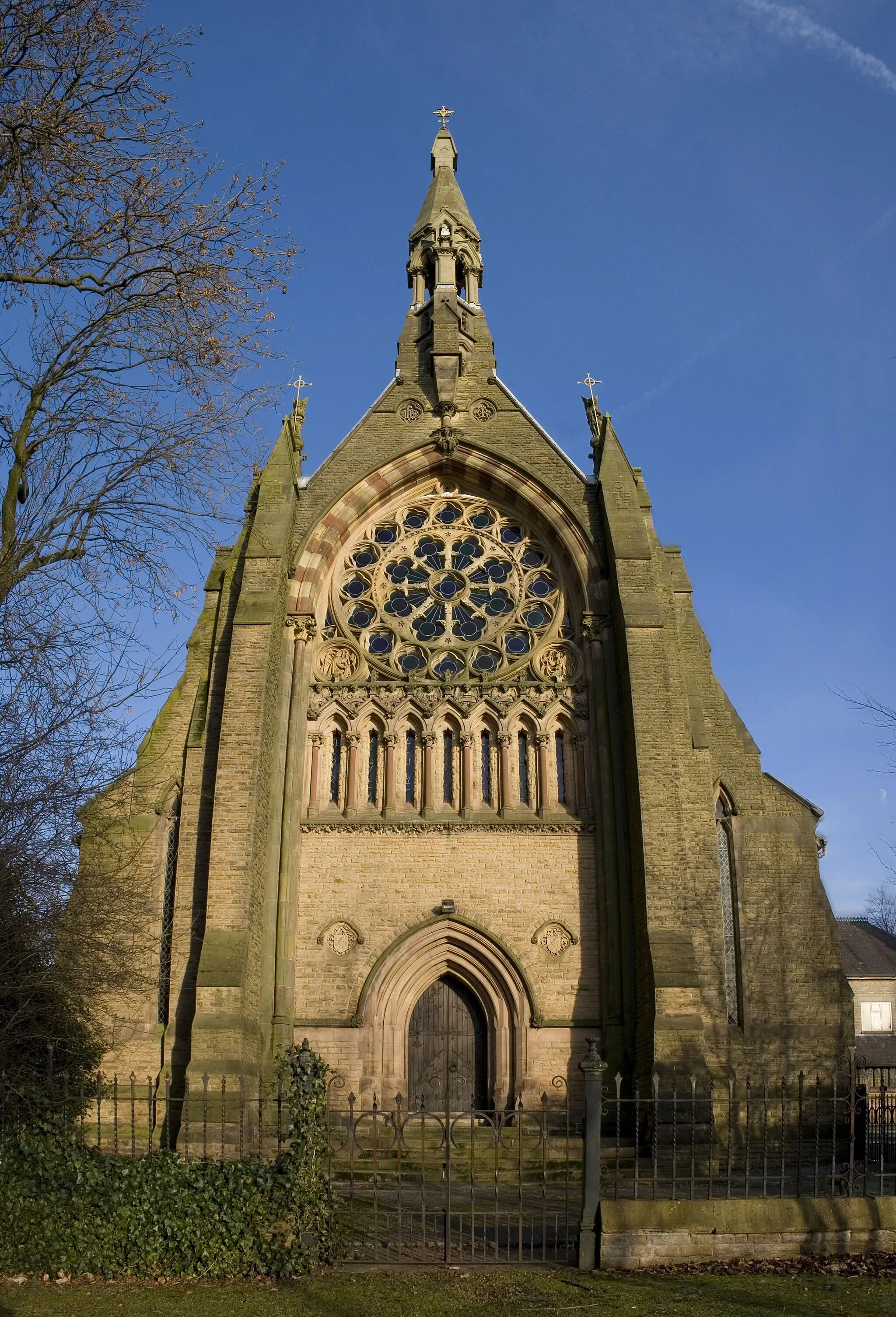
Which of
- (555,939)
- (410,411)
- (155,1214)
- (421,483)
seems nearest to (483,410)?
(410,411)

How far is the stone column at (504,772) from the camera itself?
61.7ft

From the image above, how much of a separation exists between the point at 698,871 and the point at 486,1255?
7.69m

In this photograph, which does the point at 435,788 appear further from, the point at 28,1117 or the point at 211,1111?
the point at 28,1117

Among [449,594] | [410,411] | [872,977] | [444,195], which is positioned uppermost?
[444,195]

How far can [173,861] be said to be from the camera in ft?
60.8

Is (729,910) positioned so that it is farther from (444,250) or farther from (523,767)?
(444,250)

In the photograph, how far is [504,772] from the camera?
19.0m

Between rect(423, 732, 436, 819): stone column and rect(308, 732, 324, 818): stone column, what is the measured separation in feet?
5.45

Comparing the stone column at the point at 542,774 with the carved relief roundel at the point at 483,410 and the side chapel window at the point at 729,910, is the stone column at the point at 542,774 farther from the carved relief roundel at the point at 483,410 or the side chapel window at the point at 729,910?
the carved relief roundel at the point at 483,410

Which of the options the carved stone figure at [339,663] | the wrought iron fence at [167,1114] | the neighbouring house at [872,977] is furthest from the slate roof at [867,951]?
the wrought iron fence at [167,1114]

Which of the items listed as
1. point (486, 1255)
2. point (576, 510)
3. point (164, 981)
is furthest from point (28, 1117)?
point (576, 510)

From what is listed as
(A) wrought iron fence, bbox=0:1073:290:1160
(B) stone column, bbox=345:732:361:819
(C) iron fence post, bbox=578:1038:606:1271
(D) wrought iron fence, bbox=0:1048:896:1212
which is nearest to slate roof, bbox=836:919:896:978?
(D) wrought iron fence, bbox=0:1048:896:1212

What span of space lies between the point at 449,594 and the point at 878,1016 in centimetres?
3726

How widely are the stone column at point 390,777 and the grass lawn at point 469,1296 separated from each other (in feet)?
30.6
